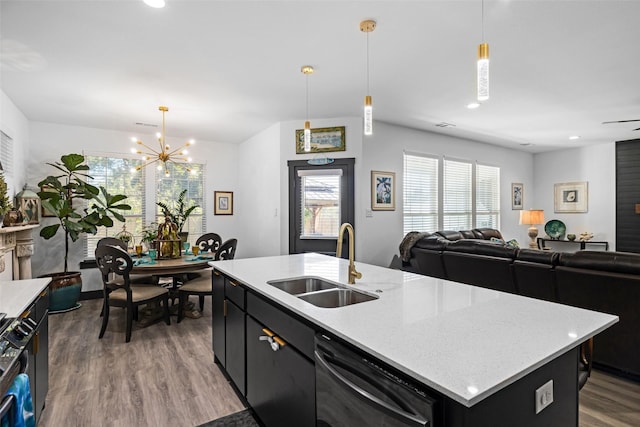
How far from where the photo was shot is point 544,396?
3.55 feet

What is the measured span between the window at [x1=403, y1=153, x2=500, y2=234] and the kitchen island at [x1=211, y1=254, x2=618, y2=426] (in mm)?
3981

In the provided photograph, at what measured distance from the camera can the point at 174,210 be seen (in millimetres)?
5918

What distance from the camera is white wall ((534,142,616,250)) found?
688cm

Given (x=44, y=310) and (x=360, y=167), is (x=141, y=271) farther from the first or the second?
(x=360, y=167)

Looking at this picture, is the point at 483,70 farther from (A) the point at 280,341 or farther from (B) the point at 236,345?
(B) the point at 236,345

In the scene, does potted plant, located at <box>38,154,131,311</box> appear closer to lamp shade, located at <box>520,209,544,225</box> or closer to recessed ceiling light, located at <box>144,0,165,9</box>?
recessed ceiling light, located at <box>144,0,165,9</box>

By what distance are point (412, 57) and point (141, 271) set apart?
3.44 meters

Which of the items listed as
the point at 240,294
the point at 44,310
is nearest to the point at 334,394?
the point at 240,294

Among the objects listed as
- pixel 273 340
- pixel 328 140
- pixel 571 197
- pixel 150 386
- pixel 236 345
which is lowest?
pixel 150 386

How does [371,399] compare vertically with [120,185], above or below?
below

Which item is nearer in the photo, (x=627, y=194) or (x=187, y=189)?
(x=187, y=189)

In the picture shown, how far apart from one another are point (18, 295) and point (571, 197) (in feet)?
30.5

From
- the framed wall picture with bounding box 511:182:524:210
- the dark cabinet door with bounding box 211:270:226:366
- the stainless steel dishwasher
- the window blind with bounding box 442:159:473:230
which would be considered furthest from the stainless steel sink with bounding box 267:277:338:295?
the framed wall picture with bounding box 511:182:524:210

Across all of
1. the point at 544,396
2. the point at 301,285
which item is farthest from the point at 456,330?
the point at 301,285
